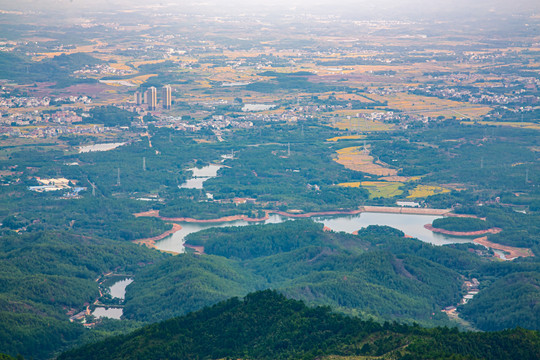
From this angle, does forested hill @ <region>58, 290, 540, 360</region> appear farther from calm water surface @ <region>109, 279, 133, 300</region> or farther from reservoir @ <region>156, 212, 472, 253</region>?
reservoir @ <region>156, 212, 472, 253</region>

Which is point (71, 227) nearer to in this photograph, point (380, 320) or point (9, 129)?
point (380, 320)

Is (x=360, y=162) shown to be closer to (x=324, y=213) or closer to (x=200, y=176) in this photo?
(x=200, y=176)

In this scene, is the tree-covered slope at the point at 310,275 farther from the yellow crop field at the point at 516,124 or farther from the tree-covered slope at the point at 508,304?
the yellow crop field at the point at 516,124

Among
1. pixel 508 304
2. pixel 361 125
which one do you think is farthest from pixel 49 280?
pixel 361 125

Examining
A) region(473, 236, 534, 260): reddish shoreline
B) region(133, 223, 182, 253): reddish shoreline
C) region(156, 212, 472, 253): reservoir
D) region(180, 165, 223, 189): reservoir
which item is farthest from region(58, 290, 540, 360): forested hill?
region(180, 165, 223, 189): reservoir

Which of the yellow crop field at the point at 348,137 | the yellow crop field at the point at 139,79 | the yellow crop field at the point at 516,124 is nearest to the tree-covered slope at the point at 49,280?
the yellow crop field at the point at 348,137

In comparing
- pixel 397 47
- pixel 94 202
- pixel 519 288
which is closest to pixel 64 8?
pixel 397 47
